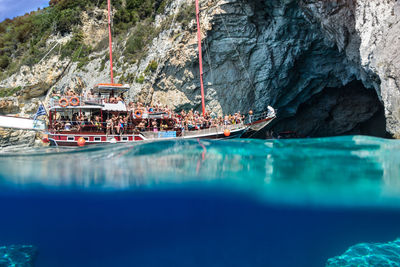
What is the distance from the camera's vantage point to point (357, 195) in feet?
30.6

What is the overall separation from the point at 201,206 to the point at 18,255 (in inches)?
204

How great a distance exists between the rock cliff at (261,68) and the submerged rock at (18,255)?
67.8 ft

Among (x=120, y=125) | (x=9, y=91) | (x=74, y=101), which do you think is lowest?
(x=120, y=125)

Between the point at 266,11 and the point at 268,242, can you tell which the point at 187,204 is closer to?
the point at 268,242

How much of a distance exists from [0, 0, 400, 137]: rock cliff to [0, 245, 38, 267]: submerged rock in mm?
20667

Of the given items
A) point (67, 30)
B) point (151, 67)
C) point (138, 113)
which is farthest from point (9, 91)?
point (138, 113)

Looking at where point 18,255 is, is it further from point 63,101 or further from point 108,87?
point 108,87

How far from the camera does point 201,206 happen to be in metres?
10.2

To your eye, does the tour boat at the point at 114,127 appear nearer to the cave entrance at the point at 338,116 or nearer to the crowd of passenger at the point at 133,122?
the crowd of passenger at the point at 133,122

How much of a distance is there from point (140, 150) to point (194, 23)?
56.7 ft

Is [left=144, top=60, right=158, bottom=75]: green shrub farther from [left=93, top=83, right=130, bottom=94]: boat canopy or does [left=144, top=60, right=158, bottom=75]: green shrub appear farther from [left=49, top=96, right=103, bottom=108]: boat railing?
[left=49, top=96, right=103, bottom=108]: boat railing

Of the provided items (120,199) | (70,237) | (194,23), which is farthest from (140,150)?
(194,23)

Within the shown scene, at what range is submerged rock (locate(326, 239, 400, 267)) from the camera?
6902 mm

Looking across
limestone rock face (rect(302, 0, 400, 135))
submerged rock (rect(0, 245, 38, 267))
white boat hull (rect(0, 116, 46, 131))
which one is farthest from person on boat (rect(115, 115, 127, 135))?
limestone rock face (rect(302, 0, 400, 135))
